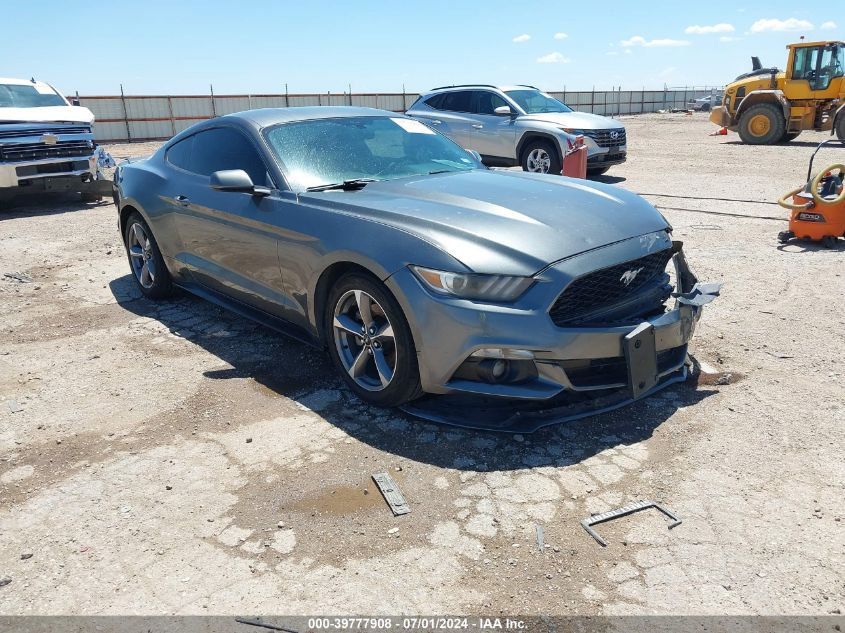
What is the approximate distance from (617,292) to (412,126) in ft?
7.41

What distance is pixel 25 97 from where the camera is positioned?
11.1 m

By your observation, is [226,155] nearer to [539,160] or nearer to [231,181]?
[231,181]

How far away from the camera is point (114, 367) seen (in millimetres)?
4430

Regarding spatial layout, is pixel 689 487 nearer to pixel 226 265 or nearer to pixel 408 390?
pixel 408 390

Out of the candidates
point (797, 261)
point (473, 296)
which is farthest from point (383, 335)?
point (797, 261)

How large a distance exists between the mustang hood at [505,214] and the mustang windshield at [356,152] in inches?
8.4

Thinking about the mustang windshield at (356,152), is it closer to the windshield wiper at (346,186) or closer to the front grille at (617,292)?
the windshield wiper at (346,186)

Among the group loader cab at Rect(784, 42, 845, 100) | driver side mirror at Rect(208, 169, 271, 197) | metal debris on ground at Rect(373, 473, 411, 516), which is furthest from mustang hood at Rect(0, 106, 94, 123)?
loader cab at Rect(784, 42, 845, 100)

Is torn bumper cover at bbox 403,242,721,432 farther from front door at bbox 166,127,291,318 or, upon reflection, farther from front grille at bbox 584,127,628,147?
front grille at bbox 584,127,628,147

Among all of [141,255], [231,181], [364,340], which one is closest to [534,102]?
[141,255]

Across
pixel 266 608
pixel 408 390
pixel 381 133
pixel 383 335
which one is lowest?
pixel 266 608

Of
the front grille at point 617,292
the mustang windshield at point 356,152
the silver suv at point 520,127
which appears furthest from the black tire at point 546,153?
the front grille at point 617,292

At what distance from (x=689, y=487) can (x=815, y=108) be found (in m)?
19.8

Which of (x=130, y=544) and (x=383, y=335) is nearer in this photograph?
(x=130, y=544)
